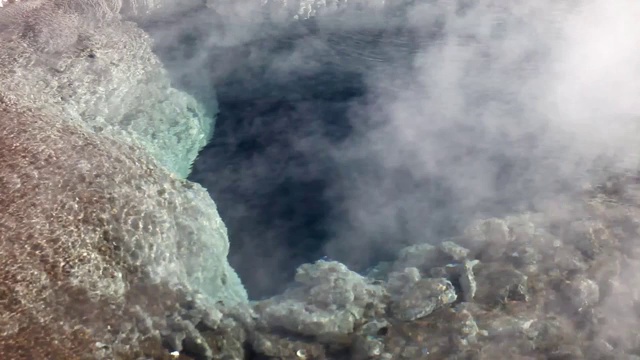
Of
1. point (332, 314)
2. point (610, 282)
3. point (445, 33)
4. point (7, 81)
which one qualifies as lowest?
point (332, 314)

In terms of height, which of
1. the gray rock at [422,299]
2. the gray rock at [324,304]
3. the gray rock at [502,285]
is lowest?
the gray rock at [324,304]

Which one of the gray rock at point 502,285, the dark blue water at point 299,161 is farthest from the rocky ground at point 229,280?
the dark blue water at point 299,161

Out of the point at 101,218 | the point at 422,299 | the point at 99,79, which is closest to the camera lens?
the point at 422,299

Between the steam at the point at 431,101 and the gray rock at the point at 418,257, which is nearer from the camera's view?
the gray rock at the point at 418,257

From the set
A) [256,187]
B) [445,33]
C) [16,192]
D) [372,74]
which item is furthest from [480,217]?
[16,192]

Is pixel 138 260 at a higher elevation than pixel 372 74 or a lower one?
lower

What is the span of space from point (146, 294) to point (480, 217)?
2456 mm

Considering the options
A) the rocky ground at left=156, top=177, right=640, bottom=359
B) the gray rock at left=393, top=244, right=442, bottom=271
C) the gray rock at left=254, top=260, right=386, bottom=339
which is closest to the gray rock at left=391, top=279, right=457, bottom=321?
the rocky ground at left=156, top=177, right=640, bottom=359

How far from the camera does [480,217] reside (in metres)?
4.57

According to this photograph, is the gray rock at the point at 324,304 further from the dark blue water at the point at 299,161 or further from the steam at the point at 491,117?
the steam at the point at 491,117

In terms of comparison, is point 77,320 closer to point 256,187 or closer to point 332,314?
point 332,314

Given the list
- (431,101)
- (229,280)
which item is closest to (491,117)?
(431,101)

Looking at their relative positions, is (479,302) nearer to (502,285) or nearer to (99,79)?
(502,285)

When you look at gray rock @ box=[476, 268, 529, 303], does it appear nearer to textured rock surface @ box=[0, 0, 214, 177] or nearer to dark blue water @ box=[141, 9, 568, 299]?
dark blue water @ box=[141, 9, 568, 299]
